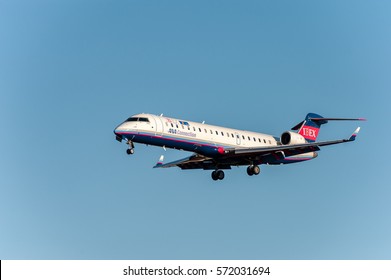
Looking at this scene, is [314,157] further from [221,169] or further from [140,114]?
[140,114]

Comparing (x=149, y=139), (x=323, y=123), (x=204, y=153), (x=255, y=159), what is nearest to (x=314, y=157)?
(x=323, y=123)

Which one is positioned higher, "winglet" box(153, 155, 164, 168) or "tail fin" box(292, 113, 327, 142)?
"tail fin" box(292, 113, 327, 142)

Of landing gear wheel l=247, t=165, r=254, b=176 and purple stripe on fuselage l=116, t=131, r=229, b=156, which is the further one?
landing gear wheel l=247, t=165, r=254, b=176

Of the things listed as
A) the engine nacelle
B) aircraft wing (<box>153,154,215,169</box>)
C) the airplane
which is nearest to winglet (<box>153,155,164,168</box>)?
the airplane

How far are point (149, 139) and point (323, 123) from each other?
45.7ft

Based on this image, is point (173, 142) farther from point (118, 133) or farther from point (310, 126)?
point (310, 126)

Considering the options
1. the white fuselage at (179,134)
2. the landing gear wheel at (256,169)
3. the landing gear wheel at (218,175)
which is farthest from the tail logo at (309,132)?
the landing gear wheel at (218,175)

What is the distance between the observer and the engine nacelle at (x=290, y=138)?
51.9 m

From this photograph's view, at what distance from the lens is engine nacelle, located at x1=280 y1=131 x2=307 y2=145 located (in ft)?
170

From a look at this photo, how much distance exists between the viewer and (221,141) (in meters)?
48.6

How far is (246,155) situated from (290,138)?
13.7 ft

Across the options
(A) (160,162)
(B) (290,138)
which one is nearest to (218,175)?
(A) (160,162)

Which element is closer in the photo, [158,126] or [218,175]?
[158,126]

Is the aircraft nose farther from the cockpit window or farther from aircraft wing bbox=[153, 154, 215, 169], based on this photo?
aircraft wing bbox=[153, 154, 215, 169]
